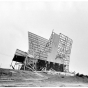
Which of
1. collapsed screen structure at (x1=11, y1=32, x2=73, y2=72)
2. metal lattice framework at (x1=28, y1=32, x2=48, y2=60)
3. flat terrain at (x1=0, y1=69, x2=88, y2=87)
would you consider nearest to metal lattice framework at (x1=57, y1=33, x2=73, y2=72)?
collapsed screen structure at (x1=11, y1=32, x2=73, y2=72)

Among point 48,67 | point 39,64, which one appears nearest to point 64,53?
point 48,67

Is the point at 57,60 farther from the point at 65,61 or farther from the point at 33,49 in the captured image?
the point at 33,49

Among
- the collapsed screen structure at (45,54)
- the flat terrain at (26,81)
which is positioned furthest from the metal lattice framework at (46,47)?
the flat terrain at (26,81)

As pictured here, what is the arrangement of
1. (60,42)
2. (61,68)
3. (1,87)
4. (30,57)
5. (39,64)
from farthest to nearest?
(61,68) < (60,42) < (39,64) < (30,57) < (1,87)

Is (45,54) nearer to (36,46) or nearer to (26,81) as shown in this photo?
(36,46)

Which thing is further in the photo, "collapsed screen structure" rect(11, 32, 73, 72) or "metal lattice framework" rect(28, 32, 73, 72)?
"metal lattice framework" rect(28, 32, 73, 72)

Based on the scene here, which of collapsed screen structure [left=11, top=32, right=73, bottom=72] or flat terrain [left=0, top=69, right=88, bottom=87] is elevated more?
collapsed screen structure [left=11, top=32, right=73, bottom=72]

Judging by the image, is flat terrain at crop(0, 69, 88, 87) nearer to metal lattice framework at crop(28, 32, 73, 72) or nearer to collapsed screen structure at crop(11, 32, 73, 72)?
collapsed screen structure at crop(11, 32, 73, 72)

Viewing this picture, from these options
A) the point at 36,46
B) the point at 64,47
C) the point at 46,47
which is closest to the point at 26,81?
the point at 36,46
